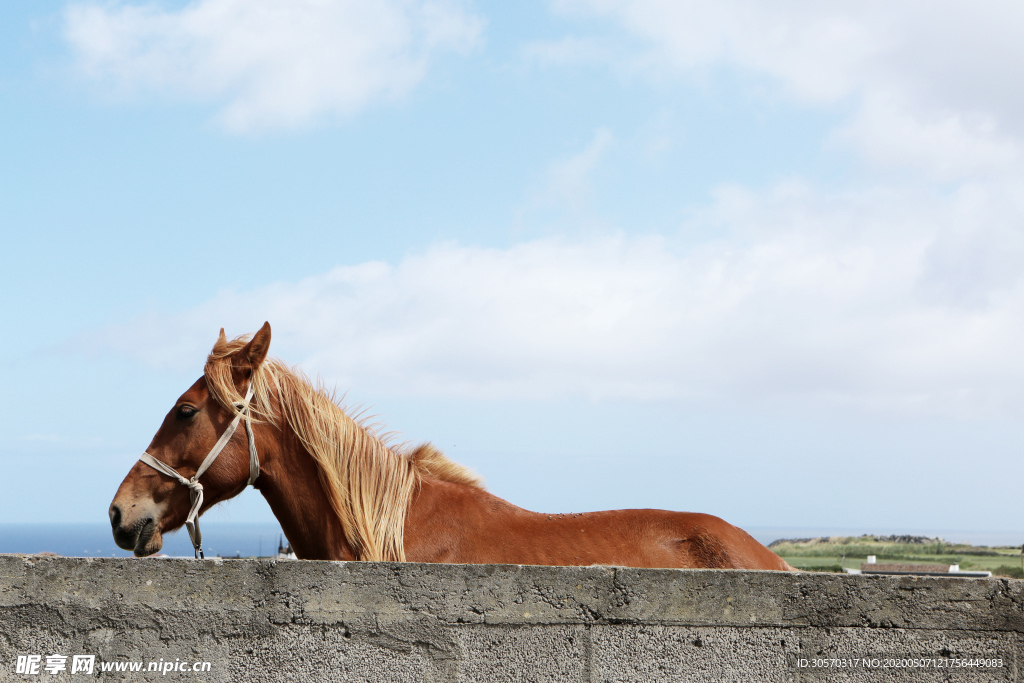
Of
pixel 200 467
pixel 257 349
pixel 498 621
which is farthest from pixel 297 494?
pixel 498 621

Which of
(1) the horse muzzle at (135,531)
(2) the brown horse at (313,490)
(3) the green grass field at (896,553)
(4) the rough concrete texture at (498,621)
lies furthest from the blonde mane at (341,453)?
(3) the green grass field at (896,553)

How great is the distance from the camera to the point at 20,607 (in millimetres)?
3914

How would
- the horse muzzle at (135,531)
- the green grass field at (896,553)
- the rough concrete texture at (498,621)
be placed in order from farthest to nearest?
the green grass field at (896,553), the horse muzzle at (135,531), the rough concrete texture at (498,621)

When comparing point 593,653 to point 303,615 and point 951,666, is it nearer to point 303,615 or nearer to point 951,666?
point 303,615

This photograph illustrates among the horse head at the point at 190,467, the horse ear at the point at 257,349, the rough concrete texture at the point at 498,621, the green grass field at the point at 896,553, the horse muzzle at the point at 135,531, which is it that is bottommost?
the green grass field at the point at 896,553

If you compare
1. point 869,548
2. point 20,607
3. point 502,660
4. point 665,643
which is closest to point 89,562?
point 20,607

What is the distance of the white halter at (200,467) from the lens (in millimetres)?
5270

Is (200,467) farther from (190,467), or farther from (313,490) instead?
(313,490)

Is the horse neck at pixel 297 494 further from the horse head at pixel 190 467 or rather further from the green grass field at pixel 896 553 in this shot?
the green grass field at pixel 896 553

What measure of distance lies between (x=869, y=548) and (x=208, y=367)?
8249cm

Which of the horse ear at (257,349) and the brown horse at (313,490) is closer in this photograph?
the brown horse at (313,490)

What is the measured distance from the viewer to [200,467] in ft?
17.4

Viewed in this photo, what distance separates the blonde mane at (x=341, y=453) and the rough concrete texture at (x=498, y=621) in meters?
1.22

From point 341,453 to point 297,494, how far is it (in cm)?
36
